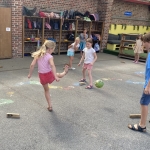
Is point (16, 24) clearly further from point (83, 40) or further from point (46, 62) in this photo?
point (46, 62)

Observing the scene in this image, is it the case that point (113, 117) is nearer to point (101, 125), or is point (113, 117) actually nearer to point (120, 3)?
point (101, 125)

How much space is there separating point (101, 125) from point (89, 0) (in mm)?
10296

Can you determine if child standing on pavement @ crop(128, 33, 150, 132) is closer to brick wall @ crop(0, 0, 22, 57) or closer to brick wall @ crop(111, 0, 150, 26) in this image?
brick wall @ crop(0, 0, 22, 57)

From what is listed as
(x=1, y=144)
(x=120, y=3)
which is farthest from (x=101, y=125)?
(x=120, y=3)

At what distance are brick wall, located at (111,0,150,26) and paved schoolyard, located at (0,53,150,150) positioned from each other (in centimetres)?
884

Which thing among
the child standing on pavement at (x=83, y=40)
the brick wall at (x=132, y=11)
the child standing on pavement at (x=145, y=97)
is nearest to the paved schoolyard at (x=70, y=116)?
the child standing on pavement at (x=145, y=97)

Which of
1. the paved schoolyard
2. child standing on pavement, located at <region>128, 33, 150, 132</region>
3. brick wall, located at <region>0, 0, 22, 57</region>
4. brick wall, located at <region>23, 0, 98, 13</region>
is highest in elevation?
brick wall, located at <region>23, 0, 98, 13</region>

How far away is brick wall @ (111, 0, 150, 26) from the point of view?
15.0m

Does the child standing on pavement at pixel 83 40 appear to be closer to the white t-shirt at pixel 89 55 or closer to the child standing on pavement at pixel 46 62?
the white t-shirt at pixel 89 55

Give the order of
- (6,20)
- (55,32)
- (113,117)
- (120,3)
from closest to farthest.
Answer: (113,117) → (6,20) → (55,32) → (120,3)

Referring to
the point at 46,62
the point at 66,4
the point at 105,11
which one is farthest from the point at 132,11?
the point at 46,62

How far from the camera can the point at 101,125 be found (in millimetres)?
4074

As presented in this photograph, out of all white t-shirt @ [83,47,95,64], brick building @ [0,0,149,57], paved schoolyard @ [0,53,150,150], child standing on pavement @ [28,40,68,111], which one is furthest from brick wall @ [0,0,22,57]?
child standing on pavement @ [28,40,68,111]

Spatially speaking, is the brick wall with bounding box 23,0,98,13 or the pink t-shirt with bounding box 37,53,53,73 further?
the brick wall with bounding box 23,0,98,13
